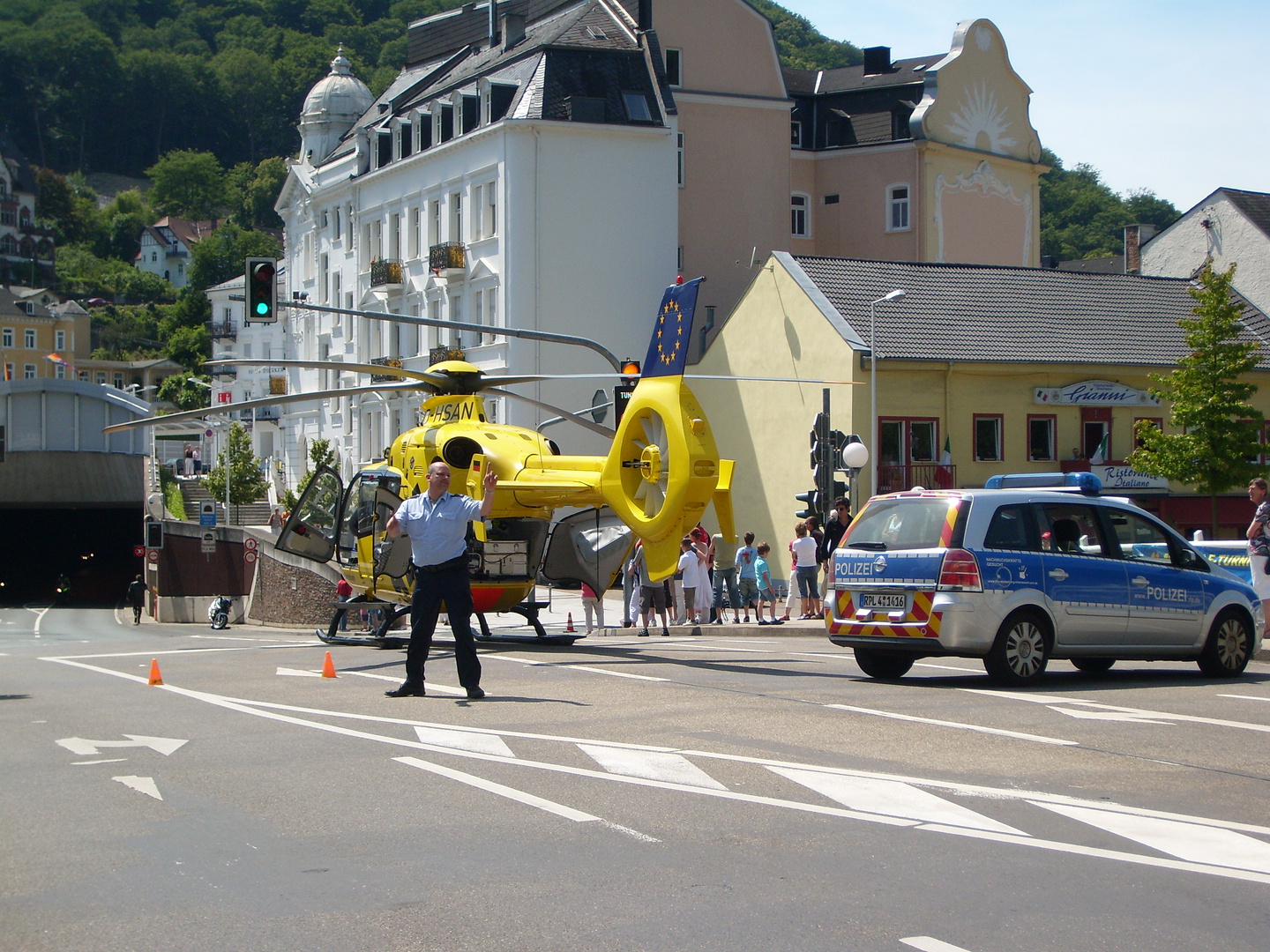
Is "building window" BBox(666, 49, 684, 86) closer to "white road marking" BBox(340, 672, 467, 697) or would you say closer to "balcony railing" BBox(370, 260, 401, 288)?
"balcony railing" BBox(370, 260, 401, 288)

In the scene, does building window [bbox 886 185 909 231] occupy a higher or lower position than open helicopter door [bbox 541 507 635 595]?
higher

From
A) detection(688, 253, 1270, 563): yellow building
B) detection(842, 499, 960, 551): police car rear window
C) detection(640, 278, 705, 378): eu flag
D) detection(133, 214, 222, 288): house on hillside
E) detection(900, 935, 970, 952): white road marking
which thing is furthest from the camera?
detection(133, 214, 222, 288): house on hillside

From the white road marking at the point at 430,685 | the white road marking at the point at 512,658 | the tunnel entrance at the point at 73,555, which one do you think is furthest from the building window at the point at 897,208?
the tunnel entrance at the point at 73,555

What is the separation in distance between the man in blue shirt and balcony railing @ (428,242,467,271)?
41.3m

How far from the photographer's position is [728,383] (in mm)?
42562

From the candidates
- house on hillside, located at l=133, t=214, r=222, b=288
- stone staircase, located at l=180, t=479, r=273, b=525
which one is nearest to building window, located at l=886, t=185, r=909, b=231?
stone staircase, located at l=180, t=479, r=273, b=525

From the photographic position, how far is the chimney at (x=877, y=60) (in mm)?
60094

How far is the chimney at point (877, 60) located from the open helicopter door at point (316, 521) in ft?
139

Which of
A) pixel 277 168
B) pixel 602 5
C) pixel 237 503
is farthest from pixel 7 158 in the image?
pixel 602 5

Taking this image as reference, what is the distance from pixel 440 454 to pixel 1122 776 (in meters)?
12.2

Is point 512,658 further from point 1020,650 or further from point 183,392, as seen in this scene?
point 183,392

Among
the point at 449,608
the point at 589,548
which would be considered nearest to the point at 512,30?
the point at 589,548

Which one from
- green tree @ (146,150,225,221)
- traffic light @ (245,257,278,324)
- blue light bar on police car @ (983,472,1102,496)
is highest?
green tree @ (146,150,225,221)

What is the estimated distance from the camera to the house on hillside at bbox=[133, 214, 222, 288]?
178 m
